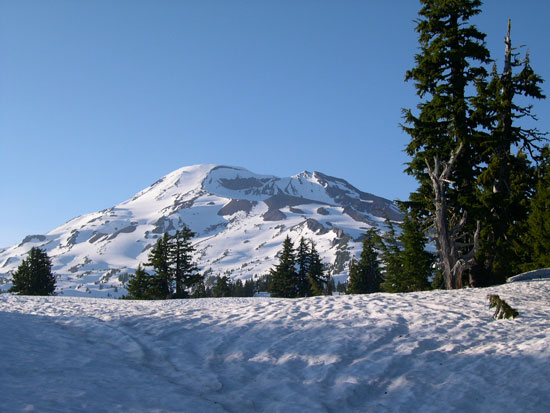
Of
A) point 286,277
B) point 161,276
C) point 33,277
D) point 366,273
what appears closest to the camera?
point 161,276

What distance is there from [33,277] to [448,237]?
1882 inches

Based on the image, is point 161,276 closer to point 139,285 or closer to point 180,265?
point 180,265

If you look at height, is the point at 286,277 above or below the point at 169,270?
below

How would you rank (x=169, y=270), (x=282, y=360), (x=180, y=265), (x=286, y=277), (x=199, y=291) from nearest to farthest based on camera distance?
(x=282, y=360), (x=169, y=270), (x=180, y=265), (x=286, y=277), (x=199, y=291)

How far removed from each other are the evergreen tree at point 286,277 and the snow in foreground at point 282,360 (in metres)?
37.5

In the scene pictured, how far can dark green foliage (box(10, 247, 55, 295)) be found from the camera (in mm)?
47812

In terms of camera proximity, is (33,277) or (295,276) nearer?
(33,277)

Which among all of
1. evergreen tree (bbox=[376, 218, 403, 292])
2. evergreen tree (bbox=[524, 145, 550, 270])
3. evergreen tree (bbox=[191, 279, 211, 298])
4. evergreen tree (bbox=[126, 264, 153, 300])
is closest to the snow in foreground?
evergreen tree (bbox=[524, 145, 550, 270])

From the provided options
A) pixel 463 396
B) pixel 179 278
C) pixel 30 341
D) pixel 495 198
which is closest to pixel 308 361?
pixel 463 396

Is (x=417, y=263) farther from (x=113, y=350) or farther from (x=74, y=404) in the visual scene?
(x=74, y=404)

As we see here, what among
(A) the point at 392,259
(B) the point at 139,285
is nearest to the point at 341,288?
(B) the point at 139,285

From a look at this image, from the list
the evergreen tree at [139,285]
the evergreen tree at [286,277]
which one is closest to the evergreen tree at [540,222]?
the evergreen tree at [286,277]

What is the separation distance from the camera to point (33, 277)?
4822 cm

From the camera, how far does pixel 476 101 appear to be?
2033cm
